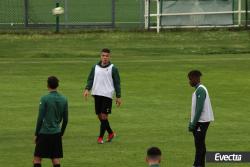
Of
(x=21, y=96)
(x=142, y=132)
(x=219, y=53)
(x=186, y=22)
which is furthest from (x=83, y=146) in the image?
(x=186, y=22)

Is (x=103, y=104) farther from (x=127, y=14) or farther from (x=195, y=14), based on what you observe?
(x=127, y=14)

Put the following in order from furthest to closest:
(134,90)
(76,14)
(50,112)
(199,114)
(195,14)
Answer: (76,14)
(195,14)
(134,90)
(199,114)
(50,112)

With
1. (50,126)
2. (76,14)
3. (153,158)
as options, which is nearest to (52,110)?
(50,126)

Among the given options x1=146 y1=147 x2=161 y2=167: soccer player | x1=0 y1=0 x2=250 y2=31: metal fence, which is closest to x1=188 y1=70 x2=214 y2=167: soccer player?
x1=146 y1=147 x2=161 y2=167: soccer player

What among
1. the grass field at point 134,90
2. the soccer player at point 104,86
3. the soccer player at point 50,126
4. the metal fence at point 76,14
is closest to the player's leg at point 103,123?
the soccer player at point 104,86

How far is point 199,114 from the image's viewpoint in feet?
56.2

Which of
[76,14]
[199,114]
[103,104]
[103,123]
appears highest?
[76,14]

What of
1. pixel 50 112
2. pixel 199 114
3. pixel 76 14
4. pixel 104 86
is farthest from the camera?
pixel 76 14

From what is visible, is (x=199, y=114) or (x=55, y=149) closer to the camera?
(x=55, y=149)

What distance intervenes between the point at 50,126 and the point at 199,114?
3.04 m

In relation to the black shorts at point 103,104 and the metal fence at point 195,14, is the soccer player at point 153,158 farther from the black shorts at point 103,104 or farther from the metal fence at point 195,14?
the metal fence at point 195,14

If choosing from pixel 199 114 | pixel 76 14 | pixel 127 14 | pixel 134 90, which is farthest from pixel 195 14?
pixel 199 114

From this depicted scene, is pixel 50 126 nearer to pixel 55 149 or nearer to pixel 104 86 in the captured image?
pixel 55 149

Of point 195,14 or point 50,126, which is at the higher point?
point 195,14
